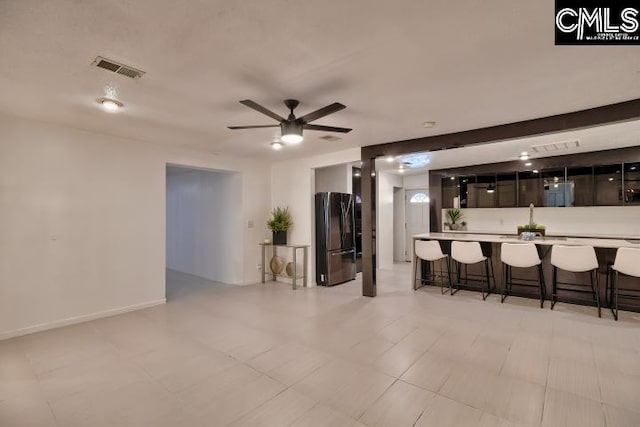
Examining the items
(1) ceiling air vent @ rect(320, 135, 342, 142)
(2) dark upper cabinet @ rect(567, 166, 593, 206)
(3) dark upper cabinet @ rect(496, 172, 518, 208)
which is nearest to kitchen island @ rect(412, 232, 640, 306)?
(2) dark upper cabinet @ rect(567, 166, 593, 206)

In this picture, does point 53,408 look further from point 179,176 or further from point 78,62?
point 179,176

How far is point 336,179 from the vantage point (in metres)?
6.82

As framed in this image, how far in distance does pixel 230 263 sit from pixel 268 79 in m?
4.51

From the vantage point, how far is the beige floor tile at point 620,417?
6.23 ft

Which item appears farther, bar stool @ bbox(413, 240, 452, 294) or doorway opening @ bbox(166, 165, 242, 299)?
doorway opening @ bbox(166, 165, 242, 299)

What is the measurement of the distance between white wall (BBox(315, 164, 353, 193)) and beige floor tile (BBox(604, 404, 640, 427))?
5.10 m

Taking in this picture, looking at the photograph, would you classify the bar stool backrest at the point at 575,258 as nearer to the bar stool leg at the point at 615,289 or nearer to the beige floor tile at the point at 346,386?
the bar stool leg at the point at 615,289

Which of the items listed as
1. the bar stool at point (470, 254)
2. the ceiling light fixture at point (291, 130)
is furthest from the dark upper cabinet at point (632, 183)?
the ceiling light fixture at point (291, 130)

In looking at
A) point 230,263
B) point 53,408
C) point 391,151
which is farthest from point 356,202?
point 53,408

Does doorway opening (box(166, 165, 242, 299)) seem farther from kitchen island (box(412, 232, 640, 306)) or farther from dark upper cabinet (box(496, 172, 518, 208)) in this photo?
dark upper cabinet (box(496, 172, 518, 208))

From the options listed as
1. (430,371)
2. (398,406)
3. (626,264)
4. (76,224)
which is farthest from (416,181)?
(76,224)

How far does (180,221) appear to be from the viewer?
743 centimetres

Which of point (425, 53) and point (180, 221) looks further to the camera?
point (180, 221)

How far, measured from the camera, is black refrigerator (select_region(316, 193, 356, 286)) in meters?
5.83
